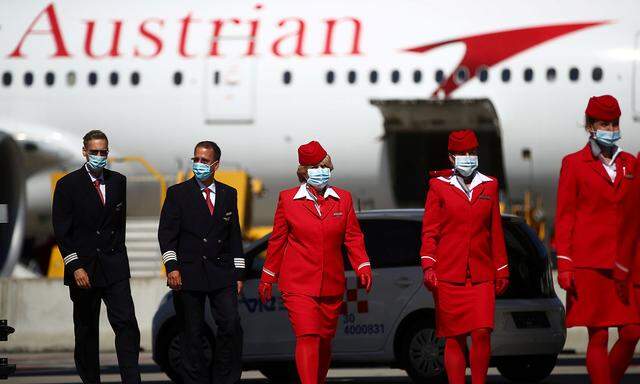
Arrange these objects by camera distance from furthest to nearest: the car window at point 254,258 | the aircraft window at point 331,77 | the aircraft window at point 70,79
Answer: the aircraft window at point 70,79, the aircraft window at point 331,77, the car window at point 254,258

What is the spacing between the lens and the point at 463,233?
9.20 metres

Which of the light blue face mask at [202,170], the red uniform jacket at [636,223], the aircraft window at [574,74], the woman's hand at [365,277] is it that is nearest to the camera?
the red uniform jacket at [636,223]

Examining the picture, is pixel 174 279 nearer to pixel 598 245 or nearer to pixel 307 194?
pixel 307 194

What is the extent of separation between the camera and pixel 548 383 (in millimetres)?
11766

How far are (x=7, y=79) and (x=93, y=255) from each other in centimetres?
1219

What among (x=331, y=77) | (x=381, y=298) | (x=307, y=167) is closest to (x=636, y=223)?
(x=307, y=167)

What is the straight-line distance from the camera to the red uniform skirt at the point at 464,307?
9031 mm

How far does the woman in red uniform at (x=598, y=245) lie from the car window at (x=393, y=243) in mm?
3333

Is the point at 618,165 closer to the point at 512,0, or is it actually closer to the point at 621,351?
the point at 621,351

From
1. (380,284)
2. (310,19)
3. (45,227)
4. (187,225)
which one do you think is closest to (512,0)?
Result: (310,19)

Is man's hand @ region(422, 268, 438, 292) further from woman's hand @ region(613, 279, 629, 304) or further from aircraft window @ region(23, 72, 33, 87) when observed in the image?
aircraft window @ region(23, 72, 33, 87)

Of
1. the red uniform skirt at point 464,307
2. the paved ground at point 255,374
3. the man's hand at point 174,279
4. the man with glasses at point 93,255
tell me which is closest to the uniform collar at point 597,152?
the red uniform skirt at point 464,307

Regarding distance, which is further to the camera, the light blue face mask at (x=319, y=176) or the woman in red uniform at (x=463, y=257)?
the light blue face mask at (x=319, y=176)

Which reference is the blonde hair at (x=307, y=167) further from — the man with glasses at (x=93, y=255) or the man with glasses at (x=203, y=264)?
the man with glasses at (x=93, y=255)
